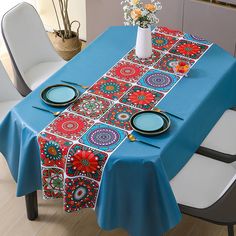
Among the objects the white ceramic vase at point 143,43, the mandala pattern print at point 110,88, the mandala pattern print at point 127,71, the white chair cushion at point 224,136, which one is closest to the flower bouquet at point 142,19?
the white ceramic vase at point 143,43

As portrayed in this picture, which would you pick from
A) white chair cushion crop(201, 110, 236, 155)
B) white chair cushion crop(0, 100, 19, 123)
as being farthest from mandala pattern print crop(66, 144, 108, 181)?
white chair cushion crop(0, 100, 19, 123)

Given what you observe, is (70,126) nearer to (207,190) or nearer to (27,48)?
(207,190)

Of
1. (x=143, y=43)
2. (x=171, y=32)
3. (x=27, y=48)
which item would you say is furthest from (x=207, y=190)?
(x=27, y=48)

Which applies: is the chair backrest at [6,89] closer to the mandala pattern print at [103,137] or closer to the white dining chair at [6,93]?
the white dining chair at [6,93]

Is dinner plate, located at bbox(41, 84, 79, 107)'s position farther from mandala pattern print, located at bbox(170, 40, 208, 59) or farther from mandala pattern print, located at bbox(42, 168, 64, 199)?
mandala pattern print, located at bbox(170, 40, 208, 59)

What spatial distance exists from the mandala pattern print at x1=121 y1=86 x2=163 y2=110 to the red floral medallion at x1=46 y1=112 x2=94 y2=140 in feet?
0.94

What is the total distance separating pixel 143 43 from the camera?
10.5ft

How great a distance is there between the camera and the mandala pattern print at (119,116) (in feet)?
9.02

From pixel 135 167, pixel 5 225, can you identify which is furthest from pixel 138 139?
pixel 5 225

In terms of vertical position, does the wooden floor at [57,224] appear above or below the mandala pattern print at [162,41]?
below

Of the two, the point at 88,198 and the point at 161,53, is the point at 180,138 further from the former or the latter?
the point at 161,53

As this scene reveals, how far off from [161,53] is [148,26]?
0.25m

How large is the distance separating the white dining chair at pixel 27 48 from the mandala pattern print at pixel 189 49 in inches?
34.2

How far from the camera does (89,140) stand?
2.63m
